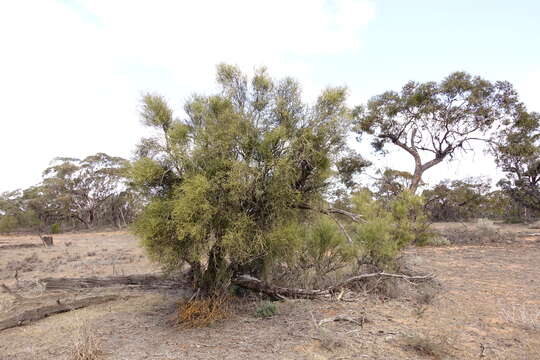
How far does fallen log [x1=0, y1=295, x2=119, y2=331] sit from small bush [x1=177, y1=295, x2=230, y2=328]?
2.87 meters

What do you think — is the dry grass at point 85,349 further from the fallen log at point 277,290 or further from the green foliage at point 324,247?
the green foliage at point 324,247

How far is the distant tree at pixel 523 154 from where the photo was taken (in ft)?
61.6

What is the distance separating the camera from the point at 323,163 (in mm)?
6320

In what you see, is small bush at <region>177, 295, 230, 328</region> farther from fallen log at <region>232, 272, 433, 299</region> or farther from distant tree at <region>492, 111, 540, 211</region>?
distant tree at <region>492, 111, 540, 211</region>

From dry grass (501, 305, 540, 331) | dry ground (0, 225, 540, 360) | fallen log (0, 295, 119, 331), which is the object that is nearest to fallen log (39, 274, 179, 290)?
dry ground (0, 225, 540, 360)

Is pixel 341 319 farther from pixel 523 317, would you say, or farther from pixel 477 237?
pixel 477 237

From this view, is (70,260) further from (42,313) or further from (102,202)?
(102,202)

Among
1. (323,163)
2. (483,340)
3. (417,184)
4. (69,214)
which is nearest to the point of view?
(483,340)

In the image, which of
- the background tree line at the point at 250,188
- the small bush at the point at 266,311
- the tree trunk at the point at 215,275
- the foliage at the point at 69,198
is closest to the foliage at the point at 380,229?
the background tree line at the point at 250,188

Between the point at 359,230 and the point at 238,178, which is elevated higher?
the point at 238,178

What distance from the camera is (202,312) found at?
611cm

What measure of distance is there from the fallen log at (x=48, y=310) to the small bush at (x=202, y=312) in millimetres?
2874

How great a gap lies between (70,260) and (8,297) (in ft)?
22.1

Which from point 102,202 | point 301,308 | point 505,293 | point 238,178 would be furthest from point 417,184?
point 102,202
